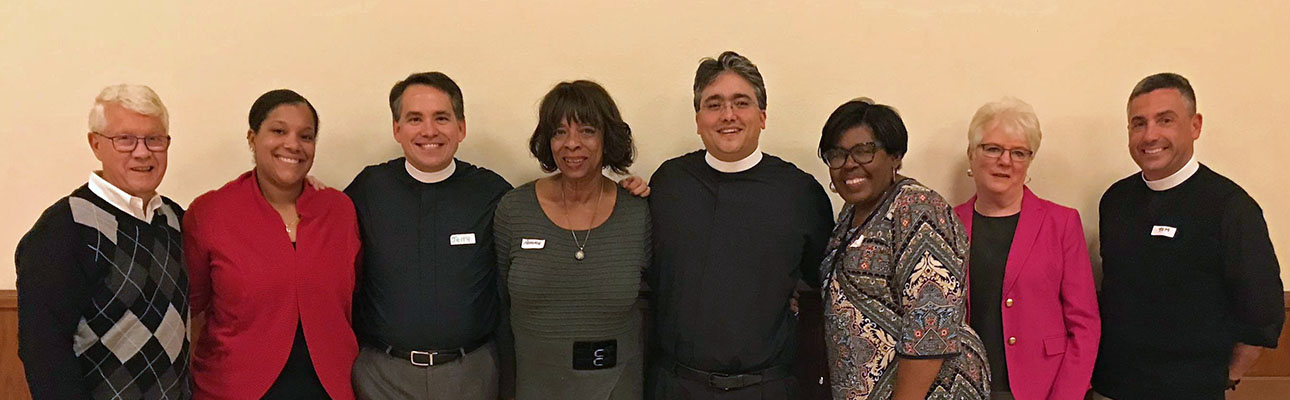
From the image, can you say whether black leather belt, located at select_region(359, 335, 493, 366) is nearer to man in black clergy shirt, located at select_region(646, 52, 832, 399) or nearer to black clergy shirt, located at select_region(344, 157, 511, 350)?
black clergy shirt, located at select_region(344, 157, 511, 350)

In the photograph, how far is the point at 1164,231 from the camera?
2.42 meters

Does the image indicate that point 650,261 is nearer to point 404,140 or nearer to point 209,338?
point 404,140

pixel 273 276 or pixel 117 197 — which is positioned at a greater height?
pixel 117 197

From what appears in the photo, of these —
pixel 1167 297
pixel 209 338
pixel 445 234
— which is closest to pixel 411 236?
pixel 445 234

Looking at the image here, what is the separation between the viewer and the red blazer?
2082mm

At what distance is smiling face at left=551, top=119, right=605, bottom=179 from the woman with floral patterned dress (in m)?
0.71

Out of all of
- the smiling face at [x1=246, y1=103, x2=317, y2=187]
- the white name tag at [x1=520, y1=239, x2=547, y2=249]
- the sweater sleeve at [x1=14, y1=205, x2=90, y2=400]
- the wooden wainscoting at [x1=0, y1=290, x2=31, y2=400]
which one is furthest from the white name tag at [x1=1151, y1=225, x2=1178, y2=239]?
the wooden wainscoting at [x1=0, y1=290, x2=31, y2=400]

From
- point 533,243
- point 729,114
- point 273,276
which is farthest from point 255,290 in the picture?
point 729,114

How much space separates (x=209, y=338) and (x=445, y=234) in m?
0.77

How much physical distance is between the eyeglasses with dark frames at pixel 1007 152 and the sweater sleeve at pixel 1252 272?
2.10ft

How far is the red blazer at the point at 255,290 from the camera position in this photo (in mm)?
2082

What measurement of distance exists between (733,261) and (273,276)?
140 centimetres

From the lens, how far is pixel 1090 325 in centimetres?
244

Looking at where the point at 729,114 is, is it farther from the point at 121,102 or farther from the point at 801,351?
the point at 121,102
